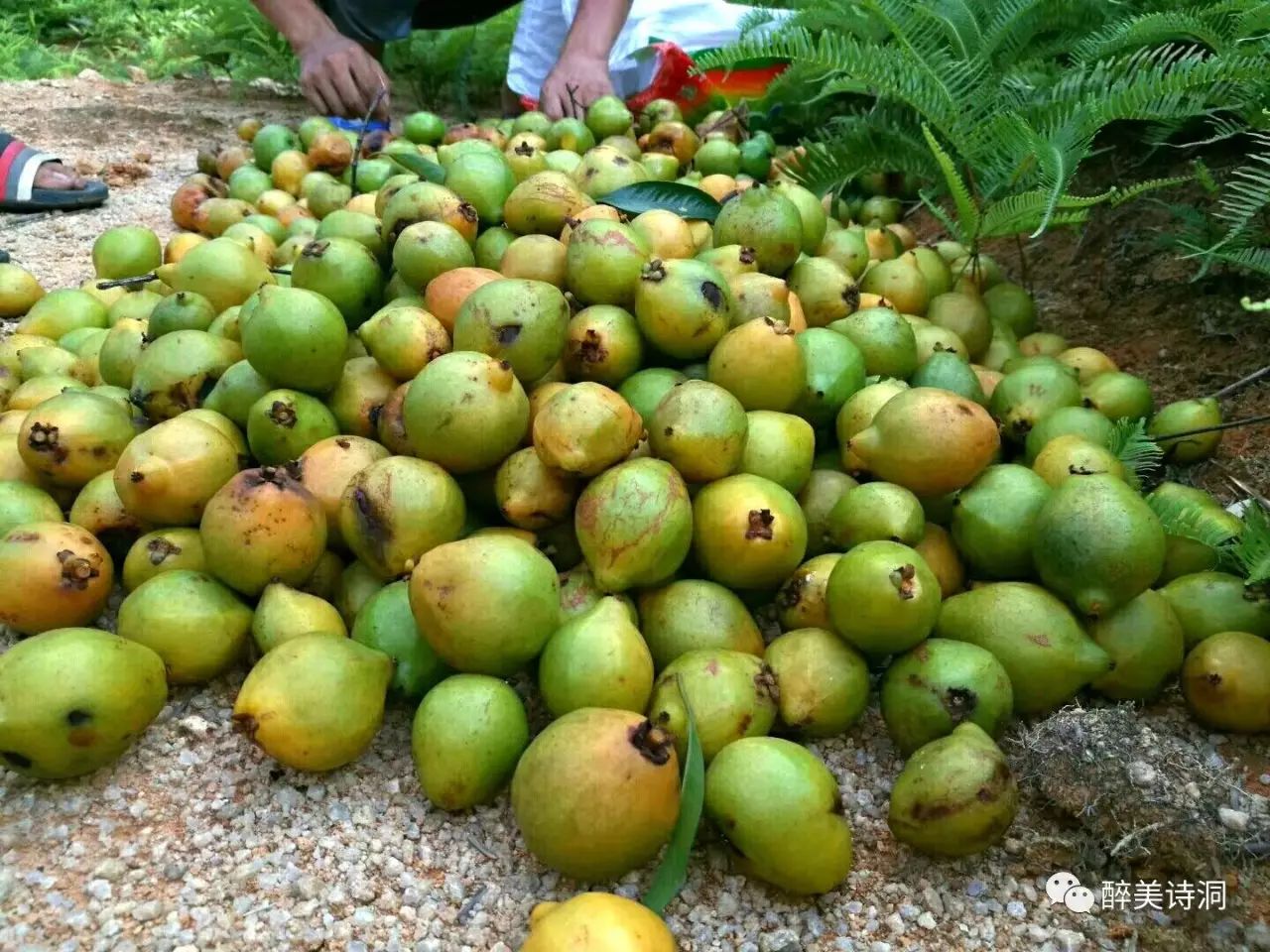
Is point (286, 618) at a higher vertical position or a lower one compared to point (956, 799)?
lower

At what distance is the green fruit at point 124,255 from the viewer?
396cm

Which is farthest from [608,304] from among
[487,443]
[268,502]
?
[268,502]

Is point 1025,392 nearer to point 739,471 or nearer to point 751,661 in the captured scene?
point 739,471

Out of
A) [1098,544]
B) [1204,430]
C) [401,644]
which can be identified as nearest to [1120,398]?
[1204,430]

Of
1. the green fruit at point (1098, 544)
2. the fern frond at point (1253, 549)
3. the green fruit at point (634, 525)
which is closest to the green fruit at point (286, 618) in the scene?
the green fruit at point (634, 525)

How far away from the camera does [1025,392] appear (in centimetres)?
275

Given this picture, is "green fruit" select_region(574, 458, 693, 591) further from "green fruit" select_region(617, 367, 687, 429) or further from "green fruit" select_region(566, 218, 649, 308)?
"green fruit" select_region(566, 218, 649, 308)

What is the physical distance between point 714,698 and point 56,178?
4.94m

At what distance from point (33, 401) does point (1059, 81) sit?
363 cm

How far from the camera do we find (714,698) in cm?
191

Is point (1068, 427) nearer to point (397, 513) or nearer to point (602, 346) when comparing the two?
point (602, 346)

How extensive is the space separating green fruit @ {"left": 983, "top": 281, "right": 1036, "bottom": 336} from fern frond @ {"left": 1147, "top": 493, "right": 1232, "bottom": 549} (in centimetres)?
125

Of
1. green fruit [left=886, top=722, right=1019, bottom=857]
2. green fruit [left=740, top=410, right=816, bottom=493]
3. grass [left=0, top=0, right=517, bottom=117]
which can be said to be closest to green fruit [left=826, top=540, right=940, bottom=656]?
green fruit [left=886, top=722, right=1019, bottom=857]

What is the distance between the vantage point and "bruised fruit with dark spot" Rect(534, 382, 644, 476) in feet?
6.94
